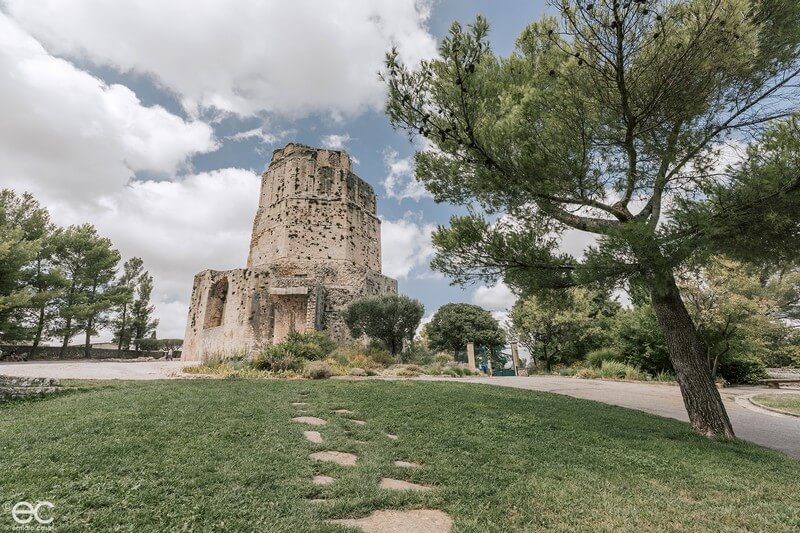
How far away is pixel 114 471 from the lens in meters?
2.81

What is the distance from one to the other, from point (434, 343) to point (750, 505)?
3192cm

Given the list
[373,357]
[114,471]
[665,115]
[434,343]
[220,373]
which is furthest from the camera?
[434,343]

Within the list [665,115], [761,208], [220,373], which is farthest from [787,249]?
[220,373]

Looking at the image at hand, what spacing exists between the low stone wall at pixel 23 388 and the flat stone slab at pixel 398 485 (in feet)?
22.4

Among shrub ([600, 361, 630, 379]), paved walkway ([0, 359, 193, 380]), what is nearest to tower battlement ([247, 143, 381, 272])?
paved walkway ([0, 359, 193, 380])

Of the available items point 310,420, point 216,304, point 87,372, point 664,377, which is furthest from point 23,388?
point 664,377

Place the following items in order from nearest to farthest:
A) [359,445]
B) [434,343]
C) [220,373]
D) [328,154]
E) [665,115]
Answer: [359,445] → [665,115] → [220,373] → [328,154] → [434,343]

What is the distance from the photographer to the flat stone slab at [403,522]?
2277 mm

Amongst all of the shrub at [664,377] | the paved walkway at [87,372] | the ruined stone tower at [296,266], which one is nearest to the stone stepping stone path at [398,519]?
the paved walkway at [87,372]

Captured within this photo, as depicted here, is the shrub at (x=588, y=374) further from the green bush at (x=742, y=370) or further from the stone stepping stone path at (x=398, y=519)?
the stone stepping stone path at (x=398, y=519)

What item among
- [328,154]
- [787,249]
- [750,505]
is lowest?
[750,505]

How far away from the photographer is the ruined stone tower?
61.3 feet

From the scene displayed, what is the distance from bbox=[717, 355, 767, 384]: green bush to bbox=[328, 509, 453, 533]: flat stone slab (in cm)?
1867

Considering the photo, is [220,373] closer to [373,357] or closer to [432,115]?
[373,357]
